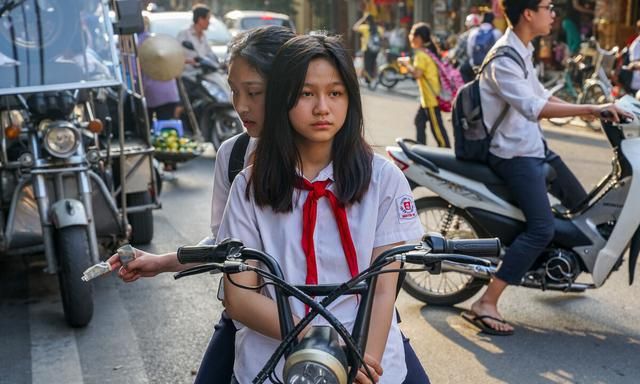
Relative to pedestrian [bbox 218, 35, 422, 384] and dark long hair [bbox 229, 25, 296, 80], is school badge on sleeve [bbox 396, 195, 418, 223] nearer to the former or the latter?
pedestrian [bbox 218, 35, 422, 384]

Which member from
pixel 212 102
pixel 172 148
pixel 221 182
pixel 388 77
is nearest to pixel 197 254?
pixel 221 182

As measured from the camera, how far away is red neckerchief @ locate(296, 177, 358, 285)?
2.17 m

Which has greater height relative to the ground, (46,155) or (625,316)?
(46,155)

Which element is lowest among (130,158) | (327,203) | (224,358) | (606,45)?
(606,45)

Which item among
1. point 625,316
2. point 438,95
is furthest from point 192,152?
point 625,316

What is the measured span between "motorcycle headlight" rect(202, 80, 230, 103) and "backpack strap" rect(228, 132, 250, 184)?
26.5 ft

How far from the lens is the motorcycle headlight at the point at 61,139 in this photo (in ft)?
17.1

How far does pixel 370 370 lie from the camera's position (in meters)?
1.96

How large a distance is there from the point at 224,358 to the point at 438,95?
728 centimetres

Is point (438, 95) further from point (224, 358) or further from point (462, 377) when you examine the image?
point (224, 358)

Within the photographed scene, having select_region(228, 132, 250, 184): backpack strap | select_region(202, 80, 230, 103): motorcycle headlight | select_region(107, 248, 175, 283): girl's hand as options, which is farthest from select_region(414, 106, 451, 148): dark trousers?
select_region(107, 248, 175, 283): girl's hand

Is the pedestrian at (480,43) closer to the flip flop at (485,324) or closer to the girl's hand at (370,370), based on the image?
the flip flop at (485,324)

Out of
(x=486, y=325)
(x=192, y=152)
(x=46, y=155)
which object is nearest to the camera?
(x=486, y=325)

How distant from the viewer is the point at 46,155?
5.31 meters
